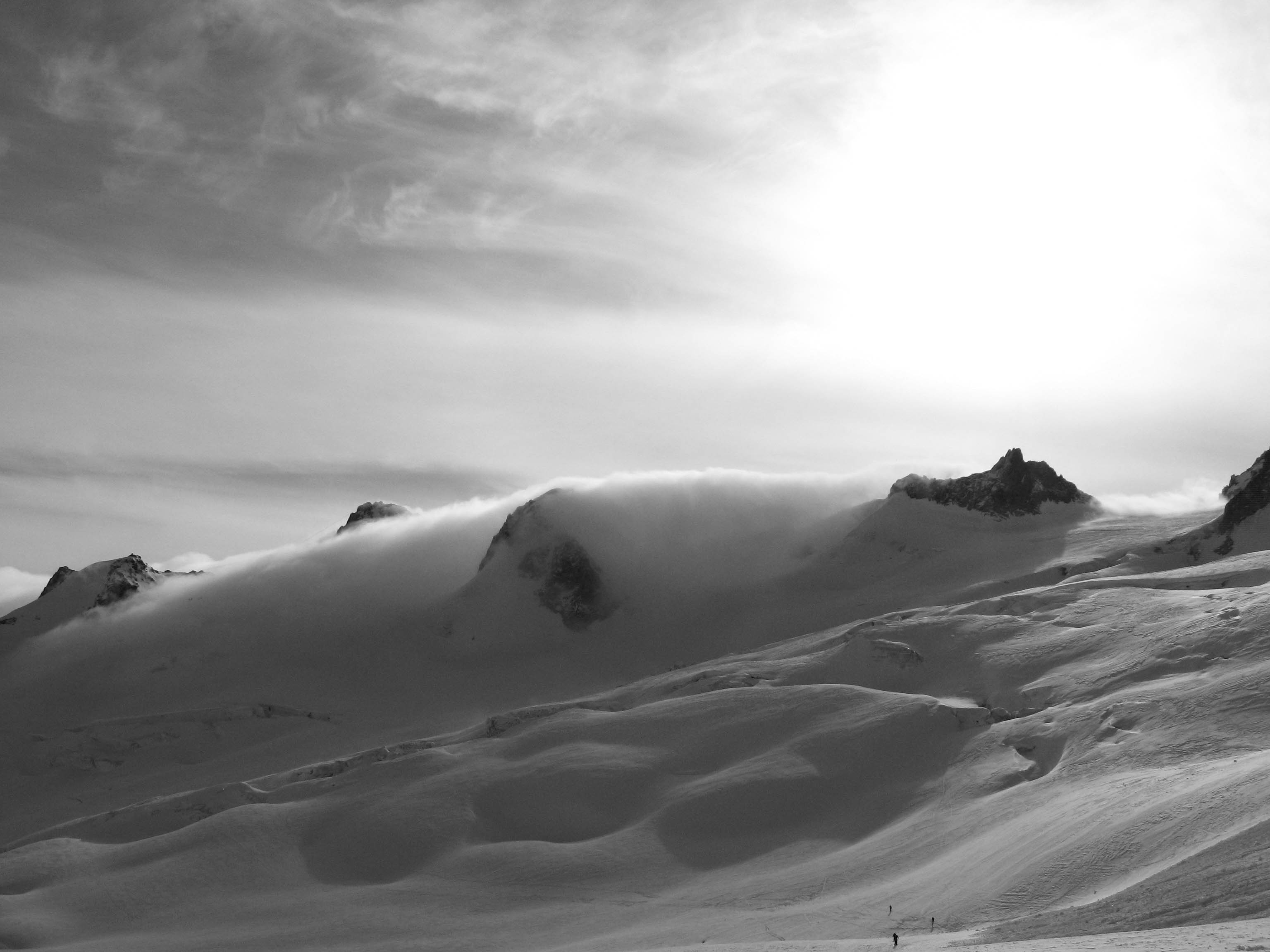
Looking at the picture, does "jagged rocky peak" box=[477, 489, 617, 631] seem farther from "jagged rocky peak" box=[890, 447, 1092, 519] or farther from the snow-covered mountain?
"jagged rocky peak" box=[890, 447, 1092, 519]

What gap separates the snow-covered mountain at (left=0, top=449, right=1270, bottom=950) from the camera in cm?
6562

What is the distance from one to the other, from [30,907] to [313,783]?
24.8 metres

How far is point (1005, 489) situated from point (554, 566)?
69691mm

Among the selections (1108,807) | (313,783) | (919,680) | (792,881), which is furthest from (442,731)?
(1108,807)

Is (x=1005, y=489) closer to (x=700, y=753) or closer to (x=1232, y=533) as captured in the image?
(x=1232, y=533)

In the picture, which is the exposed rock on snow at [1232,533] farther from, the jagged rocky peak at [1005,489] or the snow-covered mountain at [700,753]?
the jagged rocky peak at [1005,489]

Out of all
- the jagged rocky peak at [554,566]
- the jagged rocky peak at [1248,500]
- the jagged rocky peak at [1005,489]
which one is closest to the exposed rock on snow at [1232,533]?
the jagged rocky peak at [1248,500]

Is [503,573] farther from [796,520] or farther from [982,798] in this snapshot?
[982,798]

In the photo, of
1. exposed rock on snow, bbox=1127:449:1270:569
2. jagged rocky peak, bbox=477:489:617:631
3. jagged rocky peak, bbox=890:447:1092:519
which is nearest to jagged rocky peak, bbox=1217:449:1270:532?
exposed rock on snow, bbox=1127:449:1270:569

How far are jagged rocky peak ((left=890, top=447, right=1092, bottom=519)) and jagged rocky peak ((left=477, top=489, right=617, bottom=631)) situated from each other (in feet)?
162

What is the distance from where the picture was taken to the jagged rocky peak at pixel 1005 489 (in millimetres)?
180500

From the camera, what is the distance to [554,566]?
597ft

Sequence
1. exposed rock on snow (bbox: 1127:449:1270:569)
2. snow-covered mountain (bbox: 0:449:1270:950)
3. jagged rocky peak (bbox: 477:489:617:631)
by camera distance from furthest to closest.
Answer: jagged rocky peak (bbox: 477:489:617:631), exposed rock on snow (bbox: 1127:449:1270:569), snow-covered mountain (bbox: 0:449:1270:950)

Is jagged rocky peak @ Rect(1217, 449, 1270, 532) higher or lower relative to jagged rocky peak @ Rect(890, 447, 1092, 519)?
lower
